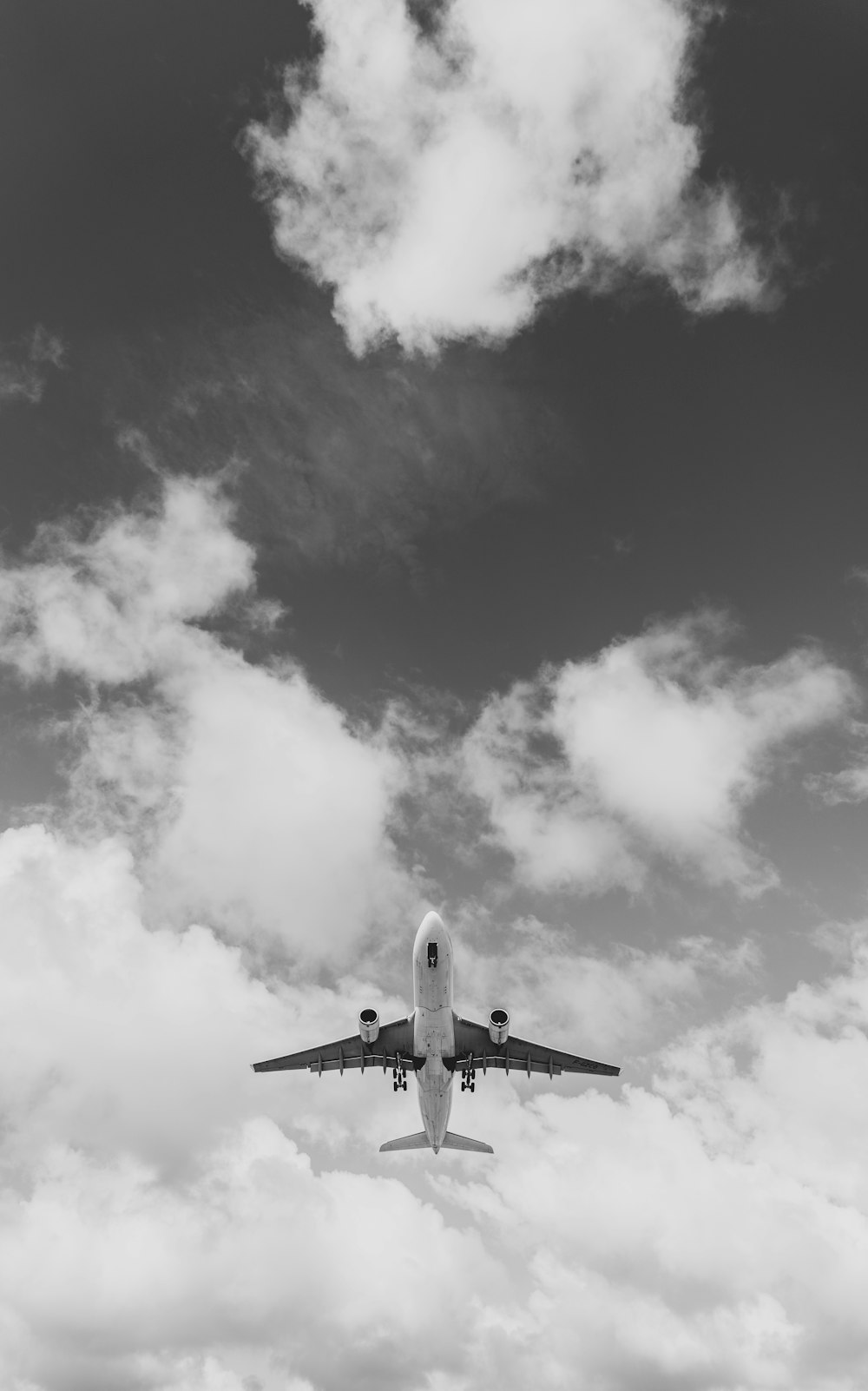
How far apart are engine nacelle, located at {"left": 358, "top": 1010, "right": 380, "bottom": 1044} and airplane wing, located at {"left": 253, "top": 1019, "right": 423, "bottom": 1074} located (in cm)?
151

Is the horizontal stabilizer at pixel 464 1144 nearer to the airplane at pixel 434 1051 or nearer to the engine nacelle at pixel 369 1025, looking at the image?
the airplane at pixel 434 1051

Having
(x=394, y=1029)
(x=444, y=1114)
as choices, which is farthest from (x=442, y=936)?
(x=444, y=1114)

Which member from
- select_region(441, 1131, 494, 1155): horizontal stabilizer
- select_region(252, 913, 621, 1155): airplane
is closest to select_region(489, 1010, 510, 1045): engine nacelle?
select_region(252, 913, 621, 1155): airplane

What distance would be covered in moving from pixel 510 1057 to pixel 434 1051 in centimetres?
1005

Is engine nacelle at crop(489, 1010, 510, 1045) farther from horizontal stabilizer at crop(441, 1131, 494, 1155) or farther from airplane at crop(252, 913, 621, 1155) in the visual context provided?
horizontal stabilizer at crop(441, 1131, 494, 1155)

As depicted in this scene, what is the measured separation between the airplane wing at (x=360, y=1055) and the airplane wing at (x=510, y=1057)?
3.24 m

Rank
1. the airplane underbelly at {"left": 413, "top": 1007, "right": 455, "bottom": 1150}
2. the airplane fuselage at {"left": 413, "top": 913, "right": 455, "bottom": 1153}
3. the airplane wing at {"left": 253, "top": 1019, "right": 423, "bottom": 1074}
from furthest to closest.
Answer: the airplane wing at {"left": 253, "top": 1019, "right": 423, "bottom": 1074} < the airplane underbelly at {"left": 413, "top": 1007, "right": 455, "bottom": 1150} < the airplane fuselage at {"left": 413, "top": 913, "right": 455, "bottom": 1153}

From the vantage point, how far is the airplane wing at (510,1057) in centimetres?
6188

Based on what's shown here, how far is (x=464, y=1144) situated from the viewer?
228 ft

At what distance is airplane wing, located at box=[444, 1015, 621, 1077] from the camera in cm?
6188

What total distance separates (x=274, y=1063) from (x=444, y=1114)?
1254 cm

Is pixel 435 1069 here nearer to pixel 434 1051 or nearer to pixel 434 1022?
pixel 434 1051

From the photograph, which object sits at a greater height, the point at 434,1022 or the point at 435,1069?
the point at 434,1022

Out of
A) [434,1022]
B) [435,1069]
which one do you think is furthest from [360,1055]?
[434,1022]
